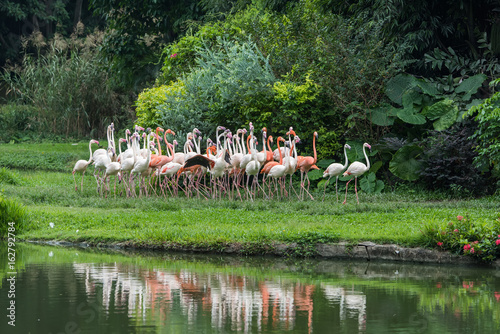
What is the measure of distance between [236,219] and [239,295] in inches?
158

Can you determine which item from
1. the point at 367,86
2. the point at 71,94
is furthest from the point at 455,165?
the point at 71,94

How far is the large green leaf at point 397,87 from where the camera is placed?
50.8 feet

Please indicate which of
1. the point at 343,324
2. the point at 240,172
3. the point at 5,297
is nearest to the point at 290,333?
the point at 343,324

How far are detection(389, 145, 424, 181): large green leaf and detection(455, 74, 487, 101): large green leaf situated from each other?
159cm

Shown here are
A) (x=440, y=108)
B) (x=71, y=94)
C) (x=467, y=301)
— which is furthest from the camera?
(x=71, y=94)

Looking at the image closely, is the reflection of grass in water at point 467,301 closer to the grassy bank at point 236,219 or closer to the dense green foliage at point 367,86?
the grassy bank at point 236,219

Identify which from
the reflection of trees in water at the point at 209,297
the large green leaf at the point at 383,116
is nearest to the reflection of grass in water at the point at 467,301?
the reflection of trees in water at the point at 209,297

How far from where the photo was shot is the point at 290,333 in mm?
5668

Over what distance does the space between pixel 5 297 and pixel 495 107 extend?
962 cm

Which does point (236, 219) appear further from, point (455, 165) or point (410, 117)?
point (410, 117)

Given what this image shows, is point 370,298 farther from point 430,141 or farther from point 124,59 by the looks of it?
point 124,59

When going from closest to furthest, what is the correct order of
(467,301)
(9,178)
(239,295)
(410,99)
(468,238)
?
1. (467,301)
2. (239,295)
3. (468,238)
4. (410,99)
5. (9,178)

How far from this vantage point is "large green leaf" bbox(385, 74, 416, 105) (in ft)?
50.8

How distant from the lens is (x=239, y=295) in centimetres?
707
